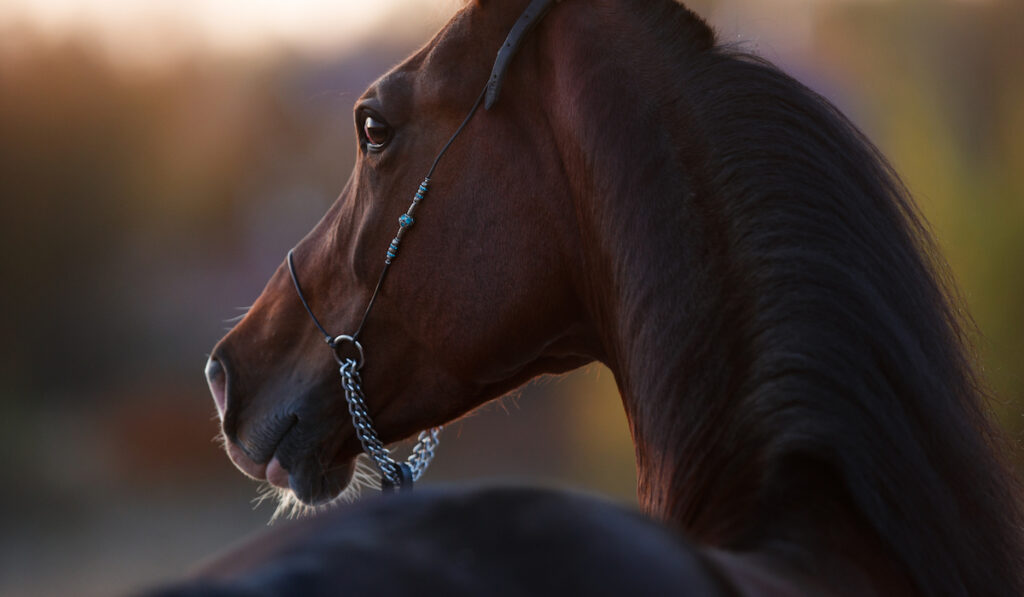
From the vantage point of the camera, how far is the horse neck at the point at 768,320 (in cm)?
164

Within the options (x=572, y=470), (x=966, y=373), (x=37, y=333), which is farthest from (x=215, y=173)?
(x=966, y=373)

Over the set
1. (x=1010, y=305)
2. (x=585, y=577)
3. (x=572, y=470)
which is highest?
(x=585, y=577)

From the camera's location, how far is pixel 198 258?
21.5 meters

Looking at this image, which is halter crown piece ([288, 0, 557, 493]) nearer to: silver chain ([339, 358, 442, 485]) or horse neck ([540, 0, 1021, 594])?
silver chain ([339, 358, 442, 485])

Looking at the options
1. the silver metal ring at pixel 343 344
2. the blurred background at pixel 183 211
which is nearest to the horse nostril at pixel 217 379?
the silver metal ring at pixel 343 344

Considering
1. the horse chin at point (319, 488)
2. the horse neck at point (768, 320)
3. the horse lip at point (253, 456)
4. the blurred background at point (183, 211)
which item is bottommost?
the blurred background at point (183, 211)

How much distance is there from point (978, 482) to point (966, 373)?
23cm

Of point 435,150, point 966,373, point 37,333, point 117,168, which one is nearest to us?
point 966,373

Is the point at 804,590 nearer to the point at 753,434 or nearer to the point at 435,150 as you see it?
the point at 753,434

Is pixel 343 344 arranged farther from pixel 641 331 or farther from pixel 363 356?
pixel 641 331

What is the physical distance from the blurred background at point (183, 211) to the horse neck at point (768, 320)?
1182cm

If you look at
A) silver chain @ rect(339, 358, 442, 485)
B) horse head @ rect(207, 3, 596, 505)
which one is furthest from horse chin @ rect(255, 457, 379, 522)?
silver chain @ rect(339, 358, 442, 485)

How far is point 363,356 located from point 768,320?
1.18 meters

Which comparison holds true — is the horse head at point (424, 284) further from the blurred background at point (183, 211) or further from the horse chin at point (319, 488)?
the blurred background at point (183, 211)
